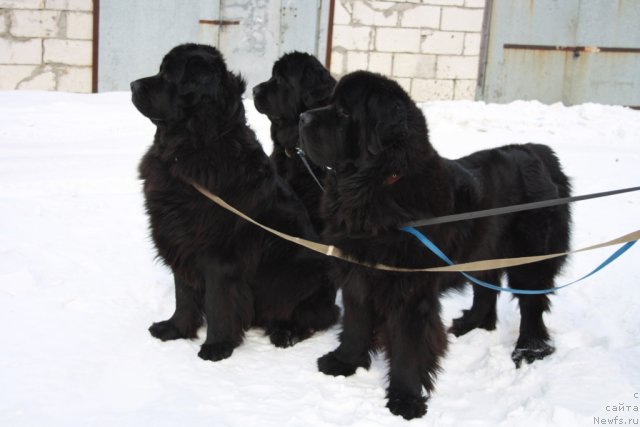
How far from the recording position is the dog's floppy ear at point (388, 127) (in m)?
2.82

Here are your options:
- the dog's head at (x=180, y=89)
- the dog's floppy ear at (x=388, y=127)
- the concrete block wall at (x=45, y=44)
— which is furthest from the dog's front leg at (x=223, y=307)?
the concrete block wall at (x=45, y=44)

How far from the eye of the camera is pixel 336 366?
3311 millimetres

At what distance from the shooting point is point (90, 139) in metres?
7.46

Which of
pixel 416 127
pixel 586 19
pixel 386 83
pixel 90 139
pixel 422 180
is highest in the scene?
pixel 586 19

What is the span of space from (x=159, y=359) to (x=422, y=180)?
1.62 metres

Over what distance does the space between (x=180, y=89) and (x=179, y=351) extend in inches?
54.1

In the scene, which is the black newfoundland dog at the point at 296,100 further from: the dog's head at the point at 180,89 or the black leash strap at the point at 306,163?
the dog's head at the point at 180,89

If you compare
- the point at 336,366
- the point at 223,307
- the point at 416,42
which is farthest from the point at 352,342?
the point at 416,42

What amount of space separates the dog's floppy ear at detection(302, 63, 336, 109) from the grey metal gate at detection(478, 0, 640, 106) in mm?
6741

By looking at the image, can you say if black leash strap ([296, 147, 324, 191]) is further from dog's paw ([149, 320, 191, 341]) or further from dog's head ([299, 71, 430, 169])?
dog's paw ([149, 320, 191, 341])

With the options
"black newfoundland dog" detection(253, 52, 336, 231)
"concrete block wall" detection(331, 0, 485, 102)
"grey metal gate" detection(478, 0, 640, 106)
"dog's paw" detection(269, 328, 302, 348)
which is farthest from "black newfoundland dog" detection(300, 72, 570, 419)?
"grey metal gate" detection(478, 0, 640, 106)

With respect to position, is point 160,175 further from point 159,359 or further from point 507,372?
point 507,372

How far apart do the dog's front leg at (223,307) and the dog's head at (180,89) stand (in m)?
0.82

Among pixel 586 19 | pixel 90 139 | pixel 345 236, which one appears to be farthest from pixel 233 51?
pixel 345 236
